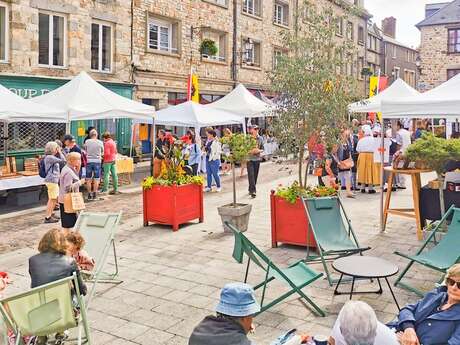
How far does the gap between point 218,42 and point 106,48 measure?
702cm

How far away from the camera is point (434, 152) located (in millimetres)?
7418

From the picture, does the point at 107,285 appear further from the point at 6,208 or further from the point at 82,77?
the point at 82,77

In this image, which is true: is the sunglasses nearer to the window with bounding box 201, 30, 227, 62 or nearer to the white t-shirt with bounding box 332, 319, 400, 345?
the white t-shirt with bounding box 332, 319, 400, 345

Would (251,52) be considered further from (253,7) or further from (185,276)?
(185,276)

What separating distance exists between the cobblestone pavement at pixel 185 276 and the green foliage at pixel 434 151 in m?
1.38

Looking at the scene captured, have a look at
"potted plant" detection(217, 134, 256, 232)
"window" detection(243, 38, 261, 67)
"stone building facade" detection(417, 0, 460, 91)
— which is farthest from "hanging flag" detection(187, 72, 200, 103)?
"stone building facade" detection(417, 0, 460, 91)

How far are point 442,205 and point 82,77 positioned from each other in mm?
9342

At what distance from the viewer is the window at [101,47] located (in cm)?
1709

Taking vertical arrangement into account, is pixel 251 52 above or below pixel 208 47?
above

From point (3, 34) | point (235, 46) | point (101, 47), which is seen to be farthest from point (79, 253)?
point (235, 46)

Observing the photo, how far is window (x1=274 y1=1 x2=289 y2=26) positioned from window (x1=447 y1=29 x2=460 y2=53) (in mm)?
18816

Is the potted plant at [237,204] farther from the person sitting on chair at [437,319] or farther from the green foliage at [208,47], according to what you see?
the green foliage at [208,47]

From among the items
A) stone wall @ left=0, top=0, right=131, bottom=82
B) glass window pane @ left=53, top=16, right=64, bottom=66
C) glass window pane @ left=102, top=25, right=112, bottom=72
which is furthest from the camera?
glass window pane @ left=102, top=25, right=112, bottom=72

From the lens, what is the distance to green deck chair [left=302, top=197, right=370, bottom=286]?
6.40 metres
